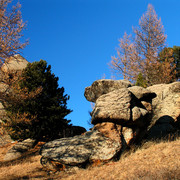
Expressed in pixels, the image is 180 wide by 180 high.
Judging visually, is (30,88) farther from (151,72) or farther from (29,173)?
(151,72)

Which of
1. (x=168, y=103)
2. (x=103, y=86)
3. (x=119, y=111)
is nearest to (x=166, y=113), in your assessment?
(x=168, y=103)

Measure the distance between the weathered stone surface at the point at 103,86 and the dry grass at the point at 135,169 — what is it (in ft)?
18.0

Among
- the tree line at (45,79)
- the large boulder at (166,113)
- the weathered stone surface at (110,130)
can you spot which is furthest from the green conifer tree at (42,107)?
the large boulder at (166,113)

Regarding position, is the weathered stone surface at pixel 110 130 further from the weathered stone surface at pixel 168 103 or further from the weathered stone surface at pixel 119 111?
the weathered stone surface at pixel 168 103

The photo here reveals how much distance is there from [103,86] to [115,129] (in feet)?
18.0

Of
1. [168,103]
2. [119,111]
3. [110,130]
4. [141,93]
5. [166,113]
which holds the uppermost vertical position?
[141,93]

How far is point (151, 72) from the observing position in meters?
26.8

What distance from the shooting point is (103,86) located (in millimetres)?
16672

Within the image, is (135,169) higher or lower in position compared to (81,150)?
lower

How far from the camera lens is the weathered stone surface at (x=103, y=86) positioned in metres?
16.5

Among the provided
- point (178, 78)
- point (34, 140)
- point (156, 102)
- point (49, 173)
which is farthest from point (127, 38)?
point (49, 173)

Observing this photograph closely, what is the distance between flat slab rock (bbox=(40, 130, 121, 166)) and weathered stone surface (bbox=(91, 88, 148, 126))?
113cm

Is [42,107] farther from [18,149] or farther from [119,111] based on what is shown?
[119,111]

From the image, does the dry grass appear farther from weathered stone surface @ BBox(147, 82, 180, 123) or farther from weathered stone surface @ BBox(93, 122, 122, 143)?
weathered stone surface @ BBox(147, 82, 180, 123)
